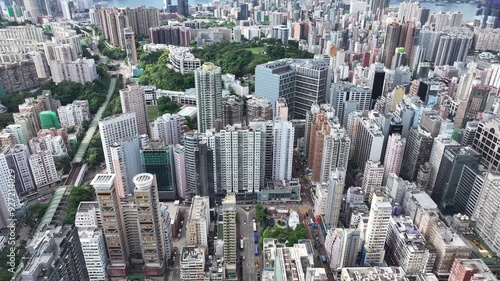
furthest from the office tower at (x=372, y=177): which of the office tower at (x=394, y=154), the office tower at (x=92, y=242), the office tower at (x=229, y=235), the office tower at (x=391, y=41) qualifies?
the office tower at (x=391, y=41)

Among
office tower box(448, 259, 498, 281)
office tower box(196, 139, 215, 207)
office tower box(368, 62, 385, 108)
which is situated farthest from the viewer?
office tower box(368, 62, 385, 108)

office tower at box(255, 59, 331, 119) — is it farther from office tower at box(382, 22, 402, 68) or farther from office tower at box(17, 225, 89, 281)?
office tower at box(17, 225, 89, 281)

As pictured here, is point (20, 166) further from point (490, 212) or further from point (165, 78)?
point (490, 212)

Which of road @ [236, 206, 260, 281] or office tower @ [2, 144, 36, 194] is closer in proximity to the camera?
road @ [236, 206, 260, 281]

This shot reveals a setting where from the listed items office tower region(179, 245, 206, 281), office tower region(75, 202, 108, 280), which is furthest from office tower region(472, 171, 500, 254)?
office tower region(75, 202, 108, 280)

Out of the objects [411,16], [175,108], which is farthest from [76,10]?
[411,16]

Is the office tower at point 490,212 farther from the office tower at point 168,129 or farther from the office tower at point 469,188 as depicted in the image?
the office tower at point 168,129
